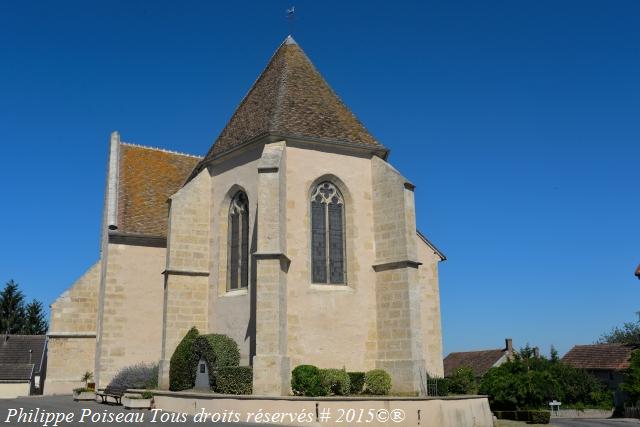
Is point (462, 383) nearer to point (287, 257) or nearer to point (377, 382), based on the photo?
point (377, 382)

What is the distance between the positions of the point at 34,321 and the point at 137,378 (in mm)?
44612

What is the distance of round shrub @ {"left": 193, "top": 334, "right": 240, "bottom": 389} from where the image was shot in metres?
17.6

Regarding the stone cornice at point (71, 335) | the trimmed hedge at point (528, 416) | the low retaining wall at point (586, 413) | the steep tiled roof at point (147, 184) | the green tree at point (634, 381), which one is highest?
the steep tiled roof at point (147, 184)

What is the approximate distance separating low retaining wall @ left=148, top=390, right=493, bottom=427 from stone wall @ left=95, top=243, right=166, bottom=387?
7429 millimetres

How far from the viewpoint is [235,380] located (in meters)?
16.5

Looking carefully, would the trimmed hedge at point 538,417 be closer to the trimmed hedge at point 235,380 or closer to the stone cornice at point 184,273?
the trimmed hedge at point 235,380

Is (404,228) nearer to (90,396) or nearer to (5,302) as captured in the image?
(90,396)

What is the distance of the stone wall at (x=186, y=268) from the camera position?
19.6 metres

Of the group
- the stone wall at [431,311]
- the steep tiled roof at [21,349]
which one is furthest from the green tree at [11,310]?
the stone wall at [431,311]

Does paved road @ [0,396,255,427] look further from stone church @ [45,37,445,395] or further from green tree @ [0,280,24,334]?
green tree @ [0,280,24,334]

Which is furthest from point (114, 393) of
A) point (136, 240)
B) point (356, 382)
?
point (356, 382)

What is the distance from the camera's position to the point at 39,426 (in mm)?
13125

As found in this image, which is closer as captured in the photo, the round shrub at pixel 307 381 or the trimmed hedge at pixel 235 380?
the round shrub at pixel 307 381

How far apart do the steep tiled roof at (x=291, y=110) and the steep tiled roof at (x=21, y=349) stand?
28.0 metres
